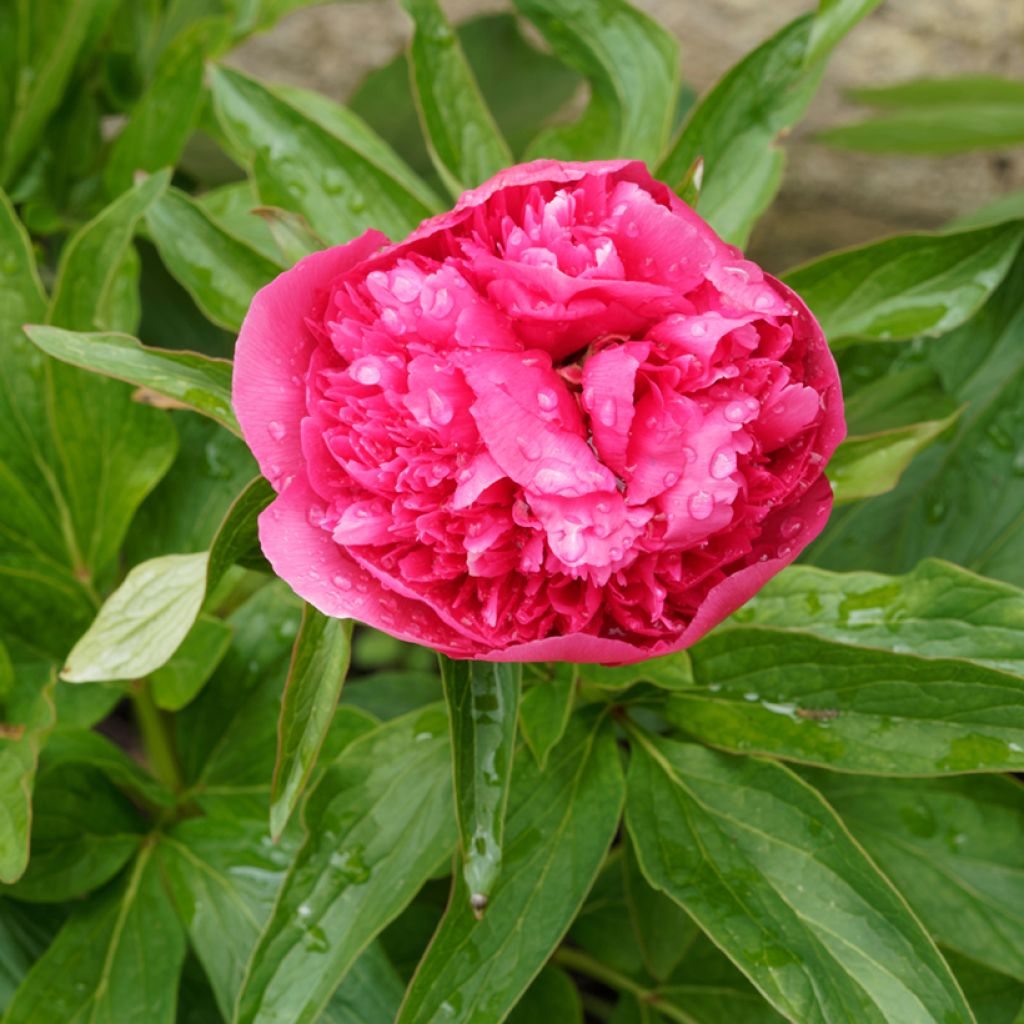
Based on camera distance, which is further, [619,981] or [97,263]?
[619,981]

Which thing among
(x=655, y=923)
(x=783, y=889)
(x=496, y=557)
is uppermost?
(x=496, y=557)

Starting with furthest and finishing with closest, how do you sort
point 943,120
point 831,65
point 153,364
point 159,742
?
1. point 831,65
2. point 943,120
3. point 159,742
4. point 153,364

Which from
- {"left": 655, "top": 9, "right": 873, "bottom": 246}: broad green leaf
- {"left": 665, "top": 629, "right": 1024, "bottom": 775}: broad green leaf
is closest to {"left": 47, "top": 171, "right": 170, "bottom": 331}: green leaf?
{"left": 655, "top": 9, "right": 873, "bottom": 246}: broad green leaf

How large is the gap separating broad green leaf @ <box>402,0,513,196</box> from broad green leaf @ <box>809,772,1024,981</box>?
57cm

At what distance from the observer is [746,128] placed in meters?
0.88

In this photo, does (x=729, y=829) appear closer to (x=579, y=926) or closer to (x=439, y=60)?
(x=579, y=926)

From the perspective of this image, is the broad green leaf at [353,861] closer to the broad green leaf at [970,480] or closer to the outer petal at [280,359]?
the outer petal at [280,359]

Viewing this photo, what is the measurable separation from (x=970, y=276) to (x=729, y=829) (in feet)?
1.47

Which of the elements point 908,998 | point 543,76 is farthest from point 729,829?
point 543,76

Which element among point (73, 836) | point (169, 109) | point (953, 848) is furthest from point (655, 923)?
point (169, 109)

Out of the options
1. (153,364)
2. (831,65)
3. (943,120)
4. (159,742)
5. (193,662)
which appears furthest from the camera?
(831,65)

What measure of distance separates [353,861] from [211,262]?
0.43m

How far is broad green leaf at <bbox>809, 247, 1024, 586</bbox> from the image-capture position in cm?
105

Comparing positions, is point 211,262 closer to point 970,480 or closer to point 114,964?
point 114,964
